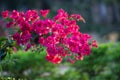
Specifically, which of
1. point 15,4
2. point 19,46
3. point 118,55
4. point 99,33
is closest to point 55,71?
point 118,55

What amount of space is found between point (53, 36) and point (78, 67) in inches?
130

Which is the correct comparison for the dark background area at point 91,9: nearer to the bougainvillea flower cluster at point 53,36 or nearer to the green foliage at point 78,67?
the green foliage at point 78,67

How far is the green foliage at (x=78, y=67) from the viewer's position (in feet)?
24.4

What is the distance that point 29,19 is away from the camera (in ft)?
15.0

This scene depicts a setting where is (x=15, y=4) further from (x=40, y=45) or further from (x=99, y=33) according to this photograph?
(x=40, y=45)

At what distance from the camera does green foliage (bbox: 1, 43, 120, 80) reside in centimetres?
745

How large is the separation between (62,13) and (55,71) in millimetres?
3109

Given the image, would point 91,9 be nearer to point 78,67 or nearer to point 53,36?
point 78,67

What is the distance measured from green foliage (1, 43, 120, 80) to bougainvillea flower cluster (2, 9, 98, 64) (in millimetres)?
2835

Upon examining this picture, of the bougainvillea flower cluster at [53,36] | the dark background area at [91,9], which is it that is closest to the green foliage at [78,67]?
the bougainvillea flower cluster at [53,36]

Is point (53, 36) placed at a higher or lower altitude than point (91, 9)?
lower

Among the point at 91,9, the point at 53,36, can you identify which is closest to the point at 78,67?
the point at 53,36

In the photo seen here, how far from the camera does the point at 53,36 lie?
4.44 m

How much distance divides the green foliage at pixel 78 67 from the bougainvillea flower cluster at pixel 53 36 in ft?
9.30
